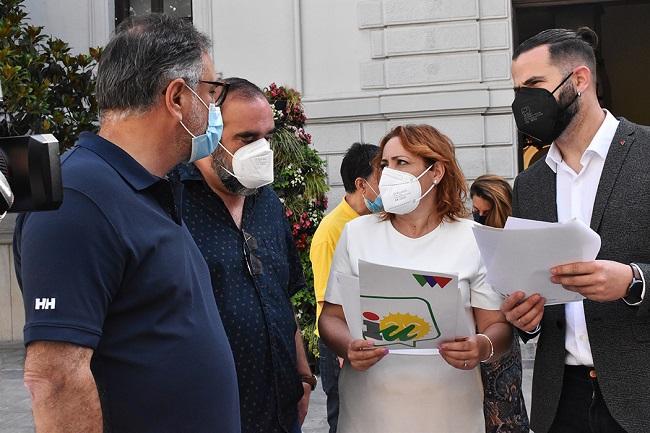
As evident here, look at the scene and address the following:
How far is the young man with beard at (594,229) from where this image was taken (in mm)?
2791

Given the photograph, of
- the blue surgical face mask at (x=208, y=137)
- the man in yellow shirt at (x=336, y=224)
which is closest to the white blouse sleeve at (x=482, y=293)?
the blue surgical face mask at (x=208, y=137)

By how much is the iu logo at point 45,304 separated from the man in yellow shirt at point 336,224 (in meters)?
2.73

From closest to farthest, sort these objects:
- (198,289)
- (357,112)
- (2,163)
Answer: (2,163), (198,289), (357,112)

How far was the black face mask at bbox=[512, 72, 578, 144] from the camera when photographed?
3.06 meters

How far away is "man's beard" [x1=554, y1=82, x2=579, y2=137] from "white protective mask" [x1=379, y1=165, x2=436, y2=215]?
0.58 metres

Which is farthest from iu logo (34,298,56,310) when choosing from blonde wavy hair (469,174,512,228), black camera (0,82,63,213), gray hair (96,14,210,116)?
blonde wavy hair (469,174,512,228)

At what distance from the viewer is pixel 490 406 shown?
406cm

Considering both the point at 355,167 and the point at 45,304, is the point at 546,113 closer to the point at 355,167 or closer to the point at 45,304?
the point at 45,304

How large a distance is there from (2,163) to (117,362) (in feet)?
1.96

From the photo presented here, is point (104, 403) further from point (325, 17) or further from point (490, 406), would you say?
point (325, 17)

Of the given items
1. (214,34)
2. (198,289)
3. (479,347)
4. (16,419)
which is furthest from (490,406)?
(214,34)

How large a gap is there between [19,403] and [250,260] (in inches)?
221

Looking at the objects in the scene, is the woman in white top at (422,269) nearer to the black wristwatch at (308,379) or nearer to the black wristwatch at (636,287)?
the black wristwatch at (308,379)

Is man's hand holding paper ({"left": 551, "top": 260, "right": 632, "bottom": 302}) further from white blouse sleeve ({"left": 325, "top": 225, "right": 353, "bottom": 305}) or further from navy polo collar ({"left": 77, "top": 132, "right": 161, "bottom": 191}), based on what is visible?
navy polo collar ({"left": 77, "top": 132, "right": 161, "bottom": 191})
